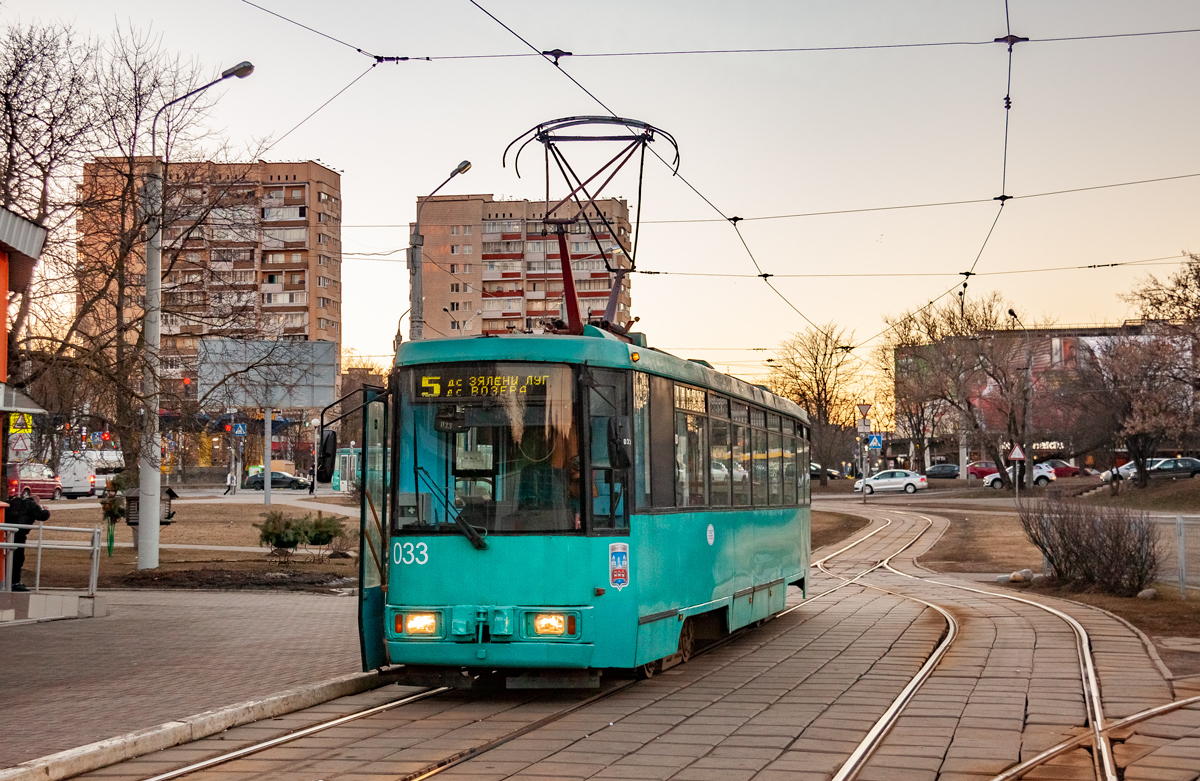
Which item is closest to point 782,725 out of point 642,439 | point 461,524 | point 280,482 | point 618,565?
point 618,565

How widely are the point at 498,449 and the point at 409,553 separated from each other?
3.59 ft

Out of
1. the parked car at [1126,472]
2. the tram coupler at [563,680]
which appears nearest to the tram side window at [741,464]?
the tram coupler at [563,680]

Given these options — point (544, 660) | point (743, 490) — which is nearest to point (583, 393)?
point (544, 660)

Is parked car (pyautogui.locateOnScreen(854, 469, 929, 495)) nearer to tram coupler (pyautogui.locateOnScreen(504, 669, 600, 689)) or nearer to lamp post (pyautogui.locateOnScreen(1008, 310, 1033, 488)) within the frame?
lamp post (pyautogui.locateOnScreen(1008, 310, 1033, 488))

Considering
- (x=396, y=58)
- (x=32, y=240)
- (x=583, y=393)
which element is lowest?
(x=583, y=393)

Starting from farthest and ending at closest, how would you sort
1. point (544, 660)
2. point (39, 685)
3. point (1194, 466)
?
point (1194, 466) < point (39, 685) < point (544, 660)

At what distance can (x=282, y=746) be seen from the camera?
27.5 ft

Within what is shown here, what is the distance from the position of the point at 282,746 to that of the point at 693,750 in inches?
102

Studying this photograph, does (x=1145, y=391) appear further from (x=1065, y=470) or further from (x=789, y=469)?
(x=789, y=469)

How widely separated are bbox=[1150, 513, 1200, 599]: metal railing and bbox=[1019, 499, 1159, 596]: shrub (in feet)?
0.84

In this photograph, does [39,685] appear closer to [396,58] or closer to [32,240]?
[32,240]

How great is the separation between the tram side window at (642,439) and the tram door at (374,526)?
6.51 feet

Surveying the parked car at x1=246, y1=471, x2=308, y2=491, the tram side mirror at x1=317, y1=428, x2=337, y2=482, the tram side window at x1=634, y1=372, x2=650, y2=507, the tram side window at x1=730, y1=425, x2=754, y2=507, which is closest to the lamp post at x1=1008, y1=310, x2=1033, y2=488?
the tram side window at x1=730, y1=425, x2=754, y2=507

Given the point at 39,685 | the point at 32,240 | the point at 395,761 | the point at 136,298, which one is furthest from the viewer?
the point at 136,298
